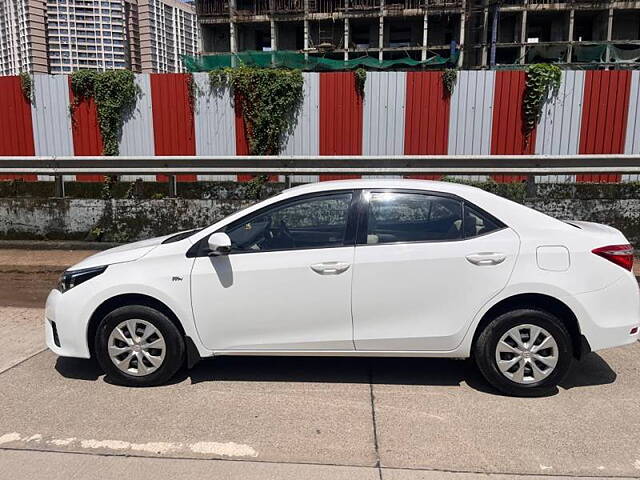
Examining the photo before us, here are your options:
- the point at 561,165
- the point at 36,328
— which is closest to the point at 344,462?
the point at 36,328

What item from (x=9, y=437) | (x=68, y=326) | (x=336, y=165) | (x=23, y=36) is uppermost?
(x=23, y=36)

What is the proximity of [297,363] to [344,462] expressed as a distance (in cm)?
148

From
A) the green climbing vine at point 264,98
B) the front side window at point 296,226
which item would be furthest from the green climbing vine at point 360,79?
the front side window at point 296,226

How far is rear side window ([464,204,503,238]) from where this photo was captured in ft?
12.0

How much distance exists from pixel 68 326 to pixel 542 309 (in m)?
3.48

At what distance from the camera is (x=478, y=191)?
12.6 ft

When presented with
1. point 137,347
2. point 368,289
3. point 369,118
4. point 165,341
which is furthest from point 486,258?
point 369,118

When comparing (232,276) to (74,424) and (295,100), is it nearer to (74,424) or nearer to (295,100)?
(74,424)

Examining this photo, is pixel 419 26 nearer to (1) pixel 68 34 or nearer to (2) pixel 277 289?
(1) pixel 68 34

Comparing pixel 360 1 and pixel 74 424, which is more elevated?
pixel 360 1

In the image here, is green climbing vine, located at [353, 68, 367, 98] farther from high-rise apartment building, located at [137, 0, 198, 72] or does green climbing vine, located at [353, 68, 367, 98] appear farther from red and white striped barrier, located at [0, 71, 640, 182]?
high-rise apartment building, located at [137, 0, 198, 72]

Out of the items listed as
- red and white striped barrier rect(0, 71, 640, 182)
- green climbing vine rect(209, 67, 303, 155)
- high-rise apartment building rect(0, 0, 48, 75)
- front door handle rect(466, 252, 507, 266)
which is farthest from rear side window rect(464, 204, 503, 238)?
high-rise apartment building rect(0, 0, 48, 75)

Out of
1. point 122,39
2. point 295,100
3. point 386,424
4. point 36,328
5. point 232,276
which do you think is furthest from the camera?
point 122,39

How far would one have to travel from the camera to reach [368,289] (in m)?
3.61
